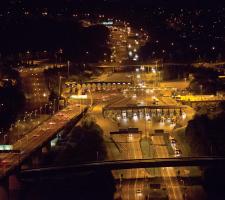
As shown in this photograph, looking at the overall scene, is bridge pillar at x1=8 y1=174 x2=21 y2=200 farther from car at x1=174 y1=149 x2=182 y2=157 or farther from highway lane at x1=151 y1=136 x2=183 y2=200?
car at x1=174 y1=149 x2=182 y2=157

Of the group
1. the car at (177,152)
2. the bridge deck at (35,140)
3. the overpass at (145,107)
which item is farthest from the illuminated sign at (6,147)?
the overpass at (145,107)

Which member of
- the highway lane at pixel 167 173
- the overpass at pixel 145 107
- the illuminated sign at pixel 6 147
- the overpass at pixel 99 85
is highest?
the overpass at pixel 99 85

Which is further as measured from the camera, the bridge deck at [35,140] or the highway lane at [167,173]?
the highway lane at [167,173]

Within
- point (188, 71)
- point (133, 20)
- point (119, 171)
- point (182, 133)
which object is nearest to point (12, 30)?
point (188, 71)

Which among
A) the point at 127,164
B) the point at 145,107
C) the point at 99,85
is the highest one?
the point at 99,85

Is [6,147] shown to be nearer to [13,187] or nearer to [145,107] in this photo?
[13,187]

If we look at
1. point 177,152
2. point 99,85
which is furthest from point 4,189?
point 99,85

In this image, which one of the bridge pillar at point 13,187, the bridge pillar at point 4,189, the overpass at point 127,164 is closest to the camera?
the bridge pillar at point 4,189

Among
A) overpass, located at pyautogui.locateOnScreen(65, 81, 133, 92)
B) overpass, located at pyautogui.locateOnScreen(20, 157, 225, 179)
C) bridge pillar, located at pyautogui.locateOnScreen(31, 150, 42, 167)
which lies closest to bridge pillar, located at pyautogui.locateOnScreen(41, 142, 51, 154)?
bridge pillar, located at pyautogui.locateOnScreen(31, 150, 42, 167)

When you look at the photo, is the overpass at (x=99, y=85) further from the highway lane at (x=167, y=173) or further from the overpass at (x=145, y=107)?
the highway lane at (x=167, y=173)

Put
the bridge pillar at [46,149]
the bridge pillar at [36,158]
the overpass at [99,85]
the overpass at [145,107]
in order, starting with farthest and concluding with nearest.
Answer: the overpass at [99,85] → the overpass at [145,107] → the bridge pillar at [46,149] → the bridge pillar at [36,158]
